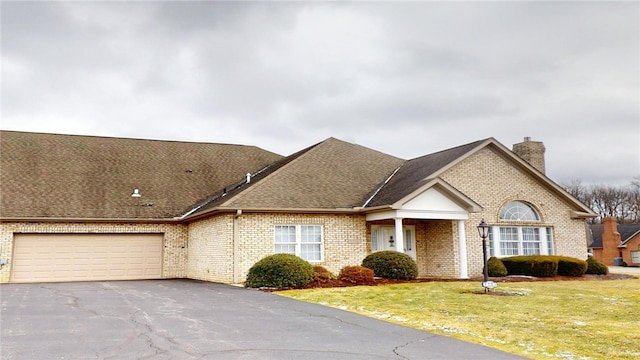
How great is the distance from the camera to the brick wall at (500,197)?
21547mm

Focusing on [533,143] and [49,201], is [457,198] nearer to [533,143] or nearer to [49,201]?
[533,143]

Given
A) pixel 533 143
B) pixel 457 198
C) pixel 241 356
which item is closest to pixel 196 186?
pixel 457 198

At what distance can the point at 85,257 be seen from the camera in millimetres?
21828

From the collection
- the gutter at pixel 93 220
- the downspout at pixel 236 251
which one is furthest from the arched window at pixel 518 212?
the gutter at pixel 93 220

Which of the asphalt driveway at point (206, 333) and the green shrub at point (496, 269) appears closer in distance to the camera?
the asphalt driveway at point (206, 333)

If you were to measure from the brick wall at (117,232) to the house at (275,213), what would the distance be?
0.04 m

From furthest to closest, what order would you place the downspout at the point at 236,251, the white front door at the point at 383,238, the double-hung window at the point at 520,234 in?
the double-hung window at the point at 520,234 < the white front door at the point at 383,238 < the downspout at the point at 236,251

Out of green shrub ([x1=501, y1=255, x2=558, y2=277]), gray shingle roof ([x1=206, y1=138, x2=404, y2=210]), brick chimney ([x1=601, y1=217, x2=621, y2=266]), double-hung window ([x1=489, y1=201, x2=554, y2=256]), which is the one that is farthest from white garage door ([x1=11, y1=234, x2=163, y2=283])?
brick chimney ([x1=601, y1=217, x2=621, y2=266])

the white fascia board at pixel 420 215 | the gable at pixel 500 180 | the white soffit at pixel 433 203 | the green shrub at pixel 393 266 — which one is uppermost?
the gable at pixel 500 180

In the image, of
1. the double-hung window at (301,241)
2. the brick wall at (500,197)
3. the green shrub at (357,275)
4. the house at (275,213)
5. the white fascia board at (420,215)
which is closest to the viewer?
the green shrub at (357,275)

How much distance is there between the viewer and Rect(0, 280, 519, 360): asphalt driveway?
7195mm

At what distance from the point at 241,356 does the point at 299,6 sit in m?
11.4

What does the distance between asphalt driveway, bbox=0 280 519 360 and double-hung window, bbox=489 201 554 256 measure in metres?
11.9

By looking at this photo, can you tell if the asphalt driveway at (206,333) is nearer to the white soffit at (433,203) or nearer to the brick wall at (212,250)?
the brick wall at (212,250)
